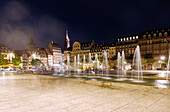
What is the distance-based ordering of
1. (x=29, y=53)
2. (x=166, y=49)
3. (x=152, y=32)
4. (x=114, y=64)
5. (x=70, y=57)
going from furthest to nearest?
(x=29, y=53) < (x=70, y=57) < (x=152, y=32) < (x=166, y=49) < (x=114, y=64)

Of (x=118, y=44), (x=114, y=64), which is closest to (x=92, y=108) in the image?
(x=114, y=64)

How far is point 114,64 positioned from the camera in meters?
62.1

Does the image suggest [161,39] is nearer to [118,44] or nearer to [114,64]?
[118,44]

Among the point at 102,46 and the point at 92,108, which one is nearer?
the point at 92,108

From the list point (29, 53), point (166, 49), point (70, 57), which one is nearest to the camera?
point (166, 49)

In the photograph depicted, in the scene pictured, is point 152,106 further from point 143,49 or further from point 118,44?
point 118,44

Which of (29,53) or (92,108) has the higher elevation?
(29,53)

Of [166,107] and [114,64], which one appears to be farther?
[114,64]

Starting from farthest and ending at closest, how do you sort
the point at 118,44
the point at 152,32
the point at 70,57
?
1. the point at 70,57
2. the point at 118,44
3. the point at 152,32

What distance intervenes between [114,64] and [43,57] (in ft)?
→ 314

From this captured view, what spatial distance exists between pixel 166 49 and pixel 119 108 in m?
79.7

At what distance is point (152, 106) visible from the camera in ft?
18.8

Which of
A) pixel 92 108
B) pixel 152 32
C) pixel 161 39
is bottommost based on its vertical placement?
pixel 92 108

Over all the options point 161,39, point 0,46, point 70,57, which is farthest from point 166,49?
point 0,46
